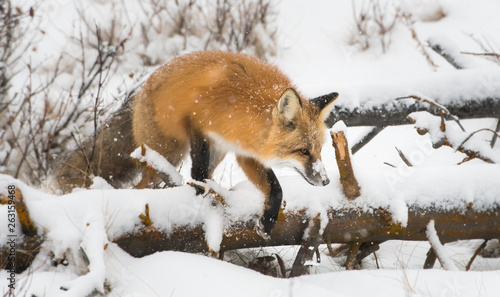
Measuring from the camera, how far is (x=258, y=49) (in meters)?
7.59

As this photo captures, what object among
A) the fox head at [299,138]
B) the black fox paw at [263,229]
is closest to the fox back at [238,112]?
the fox head at [299,138]

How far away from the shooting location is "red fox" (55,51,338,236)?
2.87m

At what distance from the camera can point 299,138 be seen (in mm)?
2896

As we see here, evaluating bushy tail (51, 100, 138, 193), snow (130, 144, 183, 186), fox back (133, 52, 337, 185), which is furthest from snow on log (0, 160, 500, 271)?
bushy tail (51, 100, 138, 193)

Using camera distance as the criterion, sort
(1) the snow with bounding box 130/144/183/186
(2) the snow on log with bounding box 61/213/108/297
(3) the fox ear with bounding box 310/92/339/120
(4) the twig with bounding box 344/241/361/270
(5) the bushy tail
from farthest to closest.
A: (5) the bushy tail < (3) the fox ear with bounding box 310/92/339/120 < (4) the twig with bounding box 344/241/361/270 < (1) the snow with bounding box 130/144/183/186 < (2) the snow on log with bounding box 61/213/108/297

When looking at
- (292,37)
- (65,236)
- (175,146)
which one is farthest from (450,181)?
(292,37)

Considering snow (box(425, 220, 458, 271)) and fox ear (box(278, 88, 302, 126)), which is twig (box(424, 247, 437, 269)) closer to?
snow (box(425, 220, 458, 271))

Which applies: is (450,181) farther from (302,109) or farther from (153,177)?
(153,177)

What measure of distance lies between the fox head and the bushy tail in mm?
1608

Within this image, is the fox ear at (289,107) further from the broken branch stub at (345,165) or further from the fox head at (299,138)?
the broken branch stub at (345,165)

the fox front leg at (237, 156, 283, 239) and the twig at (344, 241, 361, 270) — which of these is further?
the twig at (344, 241, 361, 270)

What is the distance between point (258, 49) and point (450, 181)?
5426 millimetres

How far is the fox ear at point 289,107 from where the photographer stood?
105 inches

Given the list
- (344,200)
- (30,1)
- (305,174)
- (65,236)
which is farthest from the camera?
(30,1)
